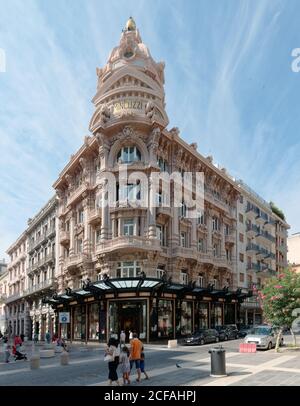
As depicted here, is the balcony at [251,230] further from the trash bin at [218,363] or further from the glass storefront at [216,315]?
the trash bin at [218,363]

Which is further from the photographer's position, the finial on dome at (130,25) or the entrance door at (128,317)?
the finial on dome at (130,25)

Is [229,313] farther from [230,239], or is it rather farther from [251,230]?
[251,230]

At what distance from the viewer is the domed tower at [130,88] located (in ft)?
140

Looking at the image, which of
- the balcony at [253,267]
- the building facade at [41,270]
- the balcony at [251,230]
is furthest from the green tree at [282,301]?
the balcony at [251,230]

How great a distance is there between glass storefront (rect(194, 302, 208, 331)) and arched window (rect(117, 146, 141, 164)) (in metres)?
16.6

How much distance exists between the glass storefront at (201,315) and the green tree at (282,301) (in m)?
17.8

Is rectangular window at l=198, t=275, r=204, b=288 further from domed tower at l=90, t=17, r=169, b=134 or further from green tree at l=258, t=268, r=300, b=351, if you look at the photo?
green tree at l=258, t=268, r=300, b=351

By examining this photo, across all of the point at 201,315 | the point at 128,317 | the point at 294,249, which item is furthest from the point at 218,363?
the point at 294,249

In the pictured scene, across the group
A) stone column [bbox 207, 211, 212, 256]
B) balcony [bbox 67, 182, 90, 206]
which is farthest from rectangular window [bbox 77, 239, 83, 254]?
stone column [bbox 207, 211, 212, 256]

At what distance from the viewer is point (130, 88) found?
43.8m

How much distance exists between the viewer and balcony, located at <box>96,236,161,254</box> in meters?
38.9
